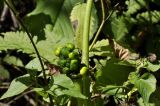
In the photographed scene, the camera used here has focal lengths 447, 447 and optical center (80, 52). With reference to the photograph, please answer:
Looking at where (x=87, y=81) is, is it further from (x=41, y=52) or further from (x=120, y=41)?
(x=120, y=41)

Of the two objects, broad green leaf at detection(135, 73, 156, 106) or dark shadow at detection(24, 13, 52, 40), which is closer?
broad green leaf at detection(135, 73, 156, 106)

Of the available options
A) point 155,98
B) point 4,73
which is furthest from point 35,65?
point 4,73

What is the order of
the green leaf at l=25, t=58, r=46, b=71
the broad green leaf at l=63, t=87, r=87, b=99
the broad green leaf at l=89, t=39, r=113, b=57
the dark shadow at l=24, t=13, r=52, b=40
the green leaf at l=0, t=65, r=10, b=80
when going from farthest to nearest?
the green leaf at l=0, t=65, r=10, b=80
the dark shadow at l=24, t=13, r=52, b=40
the broad green leaf at l=89, t=39, r=113, b=57
the green leaf at l=25, t=58, r=46, b=71
the broad green leaf at l=63, t=87, r=87, b=99

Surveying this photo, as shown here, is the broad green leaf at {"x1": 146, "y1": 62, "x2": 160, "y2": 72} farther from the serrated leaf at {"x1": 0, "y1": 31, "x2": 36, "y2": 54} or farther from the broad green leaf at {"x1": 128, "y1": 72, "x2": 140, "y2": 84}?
the serrated leaf at {"x1": 0, "y1": 31, "x2": 36, "y2": 54}

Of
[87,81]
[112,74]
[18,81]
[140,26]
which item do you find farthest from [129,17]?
[18,81]

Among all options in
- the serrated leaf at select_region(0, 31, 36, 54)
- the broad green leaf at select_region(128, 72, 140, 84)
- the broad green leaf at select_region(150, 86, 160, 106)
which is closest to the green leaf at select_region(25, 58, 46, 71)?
the serrated leaf at select_region(0, 31, 36, 54)

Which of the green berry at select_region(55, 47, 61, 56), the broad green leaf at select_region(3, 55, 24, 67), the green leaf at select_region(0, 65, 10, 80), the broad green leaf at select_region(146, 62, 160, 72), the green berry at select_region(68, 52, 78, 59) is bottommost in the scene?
the green leaf at select_region(0, 65, 10, 80)
